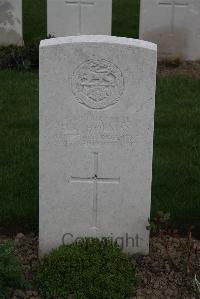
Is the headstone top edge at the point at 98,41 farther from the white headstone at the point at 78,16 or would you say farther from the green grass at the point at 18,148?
the white headstone at the point at 78,16

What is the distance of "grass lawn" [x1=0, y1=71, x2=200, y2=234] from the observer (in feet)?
17.8

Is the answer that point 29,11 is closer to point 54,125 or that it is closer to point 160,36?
point 160,36

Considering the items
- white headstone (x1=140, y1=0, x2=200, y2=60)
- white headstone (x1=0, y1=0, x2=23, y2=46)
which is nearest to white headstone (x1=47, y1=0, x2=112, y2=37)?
white headstone (x1=0, y1=0, x2=23, y2=46)

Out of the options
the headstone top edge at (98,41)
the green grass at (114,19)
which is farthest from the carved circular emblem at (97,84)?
the green grass at (114,19)

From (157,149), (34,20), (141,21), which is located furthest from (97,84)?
(34,20)

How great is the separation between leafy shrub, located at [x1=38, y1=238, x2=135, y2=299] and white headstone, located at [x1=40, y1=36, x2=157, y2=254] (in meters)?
0.26

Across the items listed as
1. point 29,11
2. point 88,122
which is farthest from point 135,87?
point 29,11

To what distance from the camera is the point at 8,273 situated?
4.11 metres

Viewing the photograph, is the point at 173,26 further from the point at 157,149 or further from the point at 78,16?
the point at 157,149

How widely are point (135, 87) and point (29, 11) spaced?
930 cm

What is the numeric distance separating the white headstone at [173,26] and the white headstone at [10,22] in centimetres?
177

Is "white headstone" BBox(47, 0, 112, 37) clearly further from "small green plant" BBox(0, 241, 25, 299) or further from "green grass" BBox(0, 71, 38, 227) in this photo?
"small green plant" BBox(0, 241, 25, 299)

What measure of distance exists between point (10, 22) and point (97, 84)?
239 inches

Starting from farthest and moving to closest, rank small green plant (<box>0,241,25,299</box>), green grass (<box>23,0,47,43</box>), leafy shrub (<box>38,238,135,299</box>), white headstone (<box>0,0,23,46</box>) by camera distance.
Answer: green grass (<box>23,0,47,43</box>), white headstone (<box>0,0,23,46</box>), leafy shrub (<box>38,238,135,299</box>), small green plant (<box>0,241,25,299</box>)
